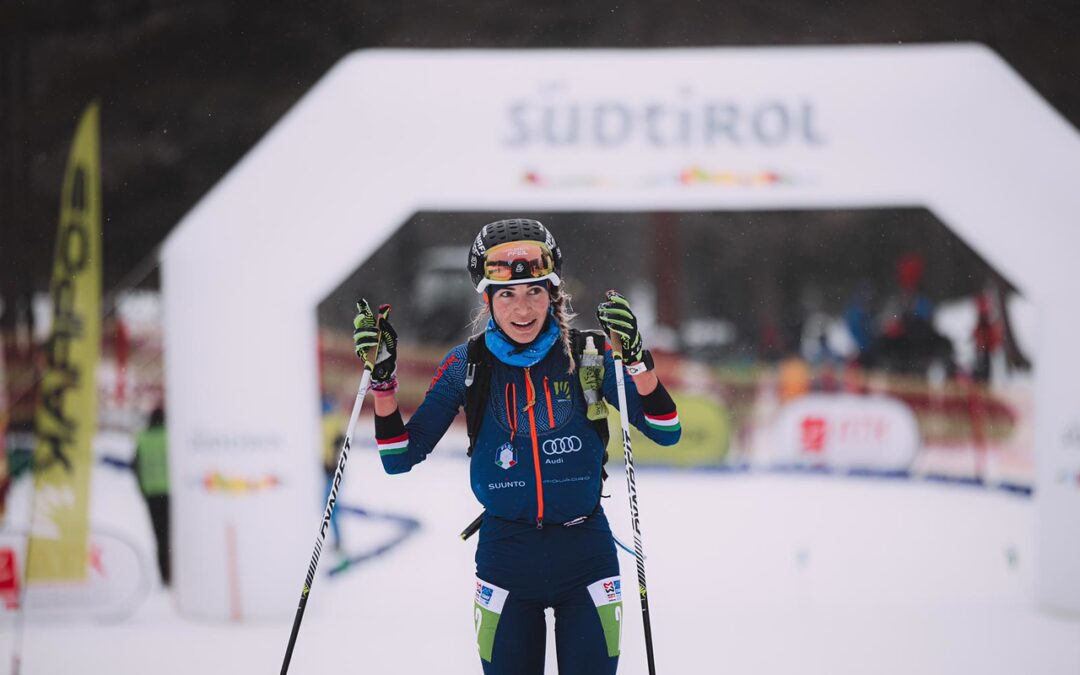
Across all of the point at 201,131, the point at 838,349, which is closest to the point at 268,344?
the point at 201,131

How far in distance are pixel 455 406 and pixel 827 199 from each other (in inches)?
120

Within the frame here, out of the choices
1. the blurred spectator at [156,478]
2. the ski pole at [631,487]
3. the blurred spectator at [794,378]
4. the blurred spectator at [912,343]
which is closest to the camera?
the ski pole at [631,487]

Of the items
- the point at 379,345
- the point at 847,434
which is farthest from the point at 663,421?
the point at 847,434

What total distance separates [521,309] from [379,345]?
38 cm

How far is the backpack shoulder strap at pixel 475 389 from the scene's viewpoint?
2564mm

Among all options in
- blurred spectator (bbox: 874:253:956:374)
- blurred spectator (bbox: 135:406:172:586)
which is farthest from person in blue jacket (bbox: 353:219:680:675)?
blurred spectator (bbox: 874:253:956:374)

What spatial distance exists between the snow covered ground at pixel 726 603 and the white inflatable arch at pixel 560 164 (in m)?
1.10

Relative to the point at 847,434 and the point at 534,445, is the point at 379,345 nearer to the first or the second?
the point at 534,445

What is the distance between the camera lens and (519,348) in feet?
8.40

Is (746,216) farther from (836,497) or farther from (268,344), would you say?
(268,344)

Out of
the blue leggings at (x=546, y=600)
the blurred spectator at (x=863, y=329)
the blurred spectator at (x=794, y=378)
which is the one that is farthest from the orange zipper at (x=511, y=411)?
the blurred spectator at (x=863, y=329)

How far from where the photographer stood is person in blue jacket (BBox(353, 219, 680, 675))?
2.49 metres

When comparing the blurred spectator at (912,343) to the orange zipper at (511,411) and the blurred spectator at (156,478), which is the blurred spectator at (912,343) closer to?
the blurred spectator at (156,478)

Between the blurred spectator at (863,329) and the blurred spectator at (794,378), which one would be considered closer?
the blurred spectator at (794,378)
